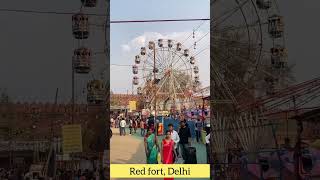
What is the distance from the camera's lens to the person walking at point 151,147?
6227 mm

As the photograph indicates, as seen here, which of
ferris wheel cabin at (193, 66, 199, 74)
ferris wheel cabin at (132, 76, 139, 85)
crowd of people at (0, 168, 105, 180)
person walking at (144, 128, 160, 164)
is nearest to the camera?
crowd of people at (0, 168, 105, 180)

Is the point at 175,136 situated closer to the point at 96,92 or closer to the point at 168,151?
the point at 168,151

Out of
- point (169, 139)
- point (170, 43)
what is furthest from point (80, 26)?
point (169, 139)

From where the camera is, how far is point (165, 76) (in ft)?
21.5

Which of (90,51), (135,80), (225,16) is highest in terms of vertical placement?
(225,16)

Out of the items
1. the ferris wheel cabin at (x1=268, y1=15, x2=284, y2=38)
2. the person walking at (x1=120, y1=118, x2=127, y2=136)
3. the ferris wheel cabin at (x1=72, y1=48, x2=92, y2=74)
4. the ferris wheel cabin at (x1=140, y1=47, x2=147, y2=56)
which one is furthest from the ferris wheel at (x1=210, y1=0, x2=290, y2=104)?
the ferris wheel cabin at (x1=72, y1=48, x2=92, y2=74)

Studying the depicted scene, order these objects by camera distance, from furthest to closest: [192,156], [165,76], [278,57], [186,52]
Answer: [165,76] → [186,52] → [192,156] → [278,57]

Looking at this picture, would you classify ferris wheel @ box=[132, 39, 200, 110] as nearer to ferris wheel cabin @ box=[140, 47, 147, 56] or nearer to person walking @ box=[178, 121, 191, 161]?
ferris wheel cabin @ box=[140, 47, 147, 56]

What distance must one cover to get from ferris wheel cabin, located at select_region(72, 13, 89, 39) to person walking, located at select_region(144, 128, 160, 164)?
148cm

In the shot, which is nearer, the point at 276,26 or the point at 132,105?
the point at 276,26

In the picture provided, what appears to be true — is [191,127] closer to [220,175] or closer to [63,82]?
Result: [220,175]

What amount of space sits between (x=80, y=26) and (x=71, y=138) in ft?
4.61

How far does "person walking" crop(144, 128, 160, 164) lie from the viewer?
6227 mm

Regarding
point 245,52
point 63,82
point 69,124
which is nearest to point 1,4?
point 63,82
